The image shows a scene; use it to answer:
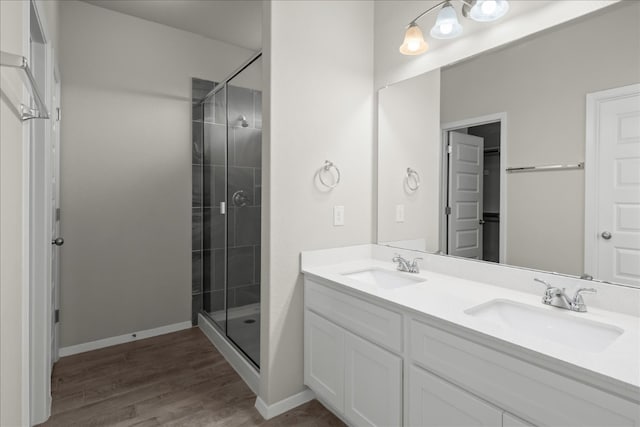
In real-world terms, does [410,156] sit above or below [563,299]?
above

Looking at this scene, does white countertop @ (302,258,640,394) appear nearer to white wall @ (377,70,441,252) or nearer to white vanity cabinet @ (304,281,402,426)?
white vanity cabinet @ (304,281,402,426)

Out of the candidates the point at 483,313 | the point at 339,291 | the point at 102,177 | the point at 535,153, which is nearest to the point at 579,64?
the point at 535,153

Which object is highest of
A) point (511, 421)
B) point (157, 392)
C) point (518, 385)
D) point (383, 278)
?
point (383, 278)

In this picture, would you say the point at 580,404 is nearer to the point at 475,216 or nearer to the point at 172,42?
the point at 475,216

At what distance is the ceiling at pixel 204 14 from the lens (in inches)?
105

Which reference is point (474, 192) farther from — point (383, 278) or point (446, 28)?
point (446, 28)

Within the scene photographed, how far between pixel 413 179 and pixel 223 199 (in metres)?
1.60

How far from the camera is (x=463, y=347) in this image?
1.14m

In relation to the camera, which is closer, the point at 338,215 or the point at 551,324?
the point at 551,324

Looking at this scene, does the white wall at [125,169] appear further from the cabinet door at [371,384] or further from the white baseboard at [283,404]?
the cabinet door at [371,384]

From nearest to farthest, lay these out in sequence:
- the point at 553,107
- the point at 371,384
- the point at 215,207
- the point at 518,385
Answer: the point at 518,385 → the point at 553,107 → the point at 371,384 → the point at 215,207

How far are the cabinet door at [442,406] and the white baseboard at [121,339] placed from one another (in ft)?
8.17

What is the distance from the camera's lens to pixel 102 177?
2787 millimetres

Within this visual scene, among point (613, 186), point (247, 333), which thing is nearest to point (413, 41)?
point (613, 186)
